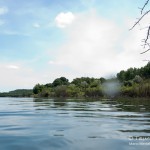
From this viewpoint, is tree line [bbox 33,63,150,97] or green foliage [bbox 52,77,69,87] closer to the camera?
tree line [bbox 33,63,150,97]

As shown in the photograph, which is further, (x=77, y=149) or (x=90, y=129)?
(x=90, y=129)

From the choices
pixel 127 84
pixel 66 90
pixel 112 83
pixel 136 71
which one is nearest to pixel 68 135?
pixel 112 83

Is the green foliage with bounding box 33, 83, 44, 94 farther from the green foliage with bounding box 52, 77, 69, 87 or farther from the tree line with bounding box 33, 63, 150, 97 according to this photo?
the green foliage with bounding box 52, 77, 69, 87

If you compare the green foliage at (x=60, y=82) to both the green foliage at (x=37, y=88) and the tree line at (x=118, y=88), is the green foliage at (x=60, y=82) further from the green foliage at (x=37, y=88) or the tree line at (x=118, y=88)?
the tree line at (x=118, y=88)

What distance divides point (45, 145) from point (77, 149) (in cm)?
87

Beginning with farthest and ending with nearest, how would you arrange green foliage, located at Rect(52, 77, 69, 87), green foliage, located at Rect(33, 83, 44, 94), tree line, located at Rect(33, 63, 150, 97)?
green foliage, located at Rect(52, 77, 69, 87), green foliage, located at Rect(33, 83, 44, 94), tree line, located at Rect(33, 63, 150, 97)

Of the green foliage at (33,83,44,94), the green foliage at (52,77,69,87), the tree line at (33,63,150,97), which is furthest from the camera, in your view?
the green foliage at (52,77,69,87)

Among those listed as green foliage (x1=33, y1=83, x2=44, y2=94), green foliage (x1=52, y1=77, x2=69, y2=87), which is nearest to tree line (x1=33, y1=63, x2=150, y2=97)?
green foliage (x1=33, y1=83, x2=44, y2=94)

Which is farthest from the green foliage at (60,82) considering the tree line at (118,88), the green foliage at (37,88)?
the tree line at (118,88)

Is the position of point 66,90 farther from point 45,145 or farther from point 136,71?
point 45,145

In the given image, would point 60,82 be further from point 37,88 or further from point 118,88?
point 118,88

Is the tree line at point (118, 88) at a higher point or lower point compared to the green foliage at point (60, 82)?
lower

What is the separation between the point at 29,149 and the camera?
7516mm

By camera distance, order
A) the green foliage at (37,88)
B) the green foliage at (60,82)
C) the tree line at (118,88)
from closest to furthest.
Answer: the tree line at (118,88) < the green foliage at (37,88) < the green foliage at (60,82)
